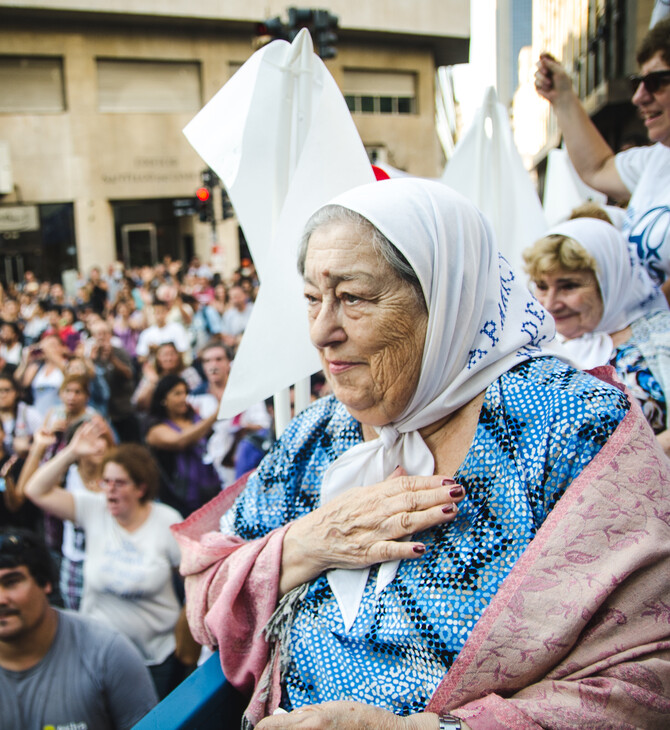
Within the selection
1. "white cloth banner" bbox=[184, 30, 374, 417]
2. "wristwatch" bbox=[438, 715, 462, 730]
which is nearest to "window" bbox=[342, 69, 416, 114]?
"white cloth banner" bbox=[184, 30, 374, 417]

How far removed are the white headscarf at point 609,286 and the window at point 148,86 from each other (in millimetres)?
21432

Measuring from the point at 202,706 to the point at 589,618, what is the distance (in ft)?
3.56

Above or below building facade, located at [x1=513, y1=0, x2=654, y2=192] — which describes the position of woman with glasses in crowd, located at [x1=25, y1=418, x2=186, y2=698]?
below

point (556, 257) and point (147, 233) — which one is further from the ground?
point (147, 233)

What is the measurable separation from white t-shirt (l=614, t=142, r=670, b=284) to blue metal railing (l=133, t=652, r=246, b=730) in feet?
7.53

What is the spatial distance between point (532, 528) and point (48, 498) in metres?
3.75

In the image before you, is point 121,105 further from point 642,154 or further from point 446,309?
point 446,309

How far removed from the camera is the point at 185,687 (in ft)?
5.99

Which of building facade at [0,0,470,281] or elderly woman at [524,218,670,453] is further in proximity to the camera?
building facade at [0,0,470,281]

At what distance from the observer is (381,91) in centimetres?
2306

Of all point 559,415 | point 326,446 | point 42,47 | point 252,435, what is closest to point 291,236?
point 326,446

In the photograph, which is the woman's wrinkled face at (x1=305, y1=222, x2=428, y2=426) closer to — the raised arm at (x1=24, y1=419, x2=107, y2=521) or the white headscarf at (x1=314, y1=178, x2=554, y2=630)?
the white headscarf at (x1=314, y1=178, x2=554, y2=630)

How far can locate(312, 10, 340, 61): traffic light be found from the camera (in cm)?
743

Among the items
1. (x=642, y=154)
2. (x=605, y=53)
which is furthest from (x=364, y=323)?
(x=605, y=53)
